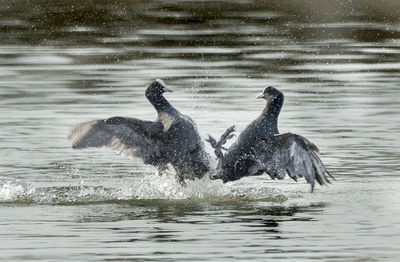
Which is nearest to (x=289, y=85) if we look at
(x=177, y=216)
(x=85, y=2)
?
(x=177, y=216)

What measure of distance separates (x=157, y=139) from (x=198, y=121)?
375 centimetres

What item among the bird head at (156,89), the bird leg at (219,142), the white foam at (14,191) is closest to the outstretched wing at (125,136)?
the bird head at (156,89)

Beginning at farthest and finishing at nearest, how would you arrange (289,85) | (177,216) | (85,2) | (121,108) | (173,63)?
(85,2), (173,63), (289,85), (121,108), (177,216)

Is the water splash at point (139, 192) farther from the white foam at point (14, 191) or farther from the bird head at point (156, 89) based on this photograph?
the bird head at point (156, 89)

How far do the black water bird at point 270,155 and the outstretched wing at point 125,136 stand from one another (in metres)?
0.58

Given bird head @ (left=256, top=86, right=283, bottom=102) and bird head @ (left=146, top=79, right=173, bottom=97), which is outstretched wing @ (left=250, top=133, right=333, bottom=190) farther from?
bird head @ (left=146, top=79, right=173, bottom=97)

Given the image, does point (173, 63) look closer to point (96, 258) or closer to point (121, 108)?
point (121, 108)

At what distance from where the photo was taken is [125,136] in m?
13.4

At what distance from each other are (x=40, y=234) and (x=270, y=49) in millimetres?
15262

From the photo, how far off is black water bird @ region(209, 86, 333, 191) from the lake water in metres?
0.20

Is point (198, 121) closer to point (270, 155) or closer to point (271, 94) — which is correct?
point (271, 94)

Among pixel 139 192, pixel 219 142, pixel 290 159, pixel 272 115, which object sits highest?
pixel 272 115

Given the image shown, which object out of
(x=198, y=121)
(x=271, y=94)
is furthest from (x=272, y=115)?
(x=198, y=121)

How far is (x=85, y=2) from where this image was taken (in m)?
36.4
